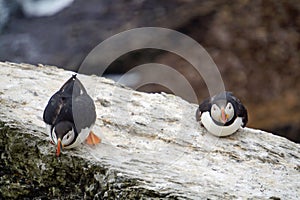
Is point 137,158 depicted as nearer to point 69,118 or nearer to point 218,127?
point 69,118

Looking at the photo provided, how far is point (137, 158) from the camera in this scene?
9.37ft

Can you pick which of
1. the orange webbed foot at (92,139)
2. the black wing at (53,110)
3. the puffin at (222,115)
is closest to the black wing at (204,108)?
the puffin at (222,115)

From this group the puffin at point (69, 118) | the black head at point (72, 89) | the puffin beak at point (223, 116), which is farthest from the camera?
the puffin beak at point (223, 116)

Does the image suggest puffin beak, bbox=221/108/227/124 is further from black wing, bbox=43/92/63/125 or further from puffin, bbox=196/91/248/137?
black wing, bbox=43/92/63/125

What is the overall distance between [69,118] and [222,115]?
891mm

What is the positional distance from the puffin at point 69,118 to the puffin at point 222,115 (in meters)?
0.72

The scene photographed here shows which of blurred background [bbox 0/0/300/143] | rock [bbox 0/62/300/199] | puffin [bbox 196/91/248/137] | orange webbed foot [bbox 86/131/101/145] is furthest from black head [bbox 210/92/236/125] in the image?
blurred background [bbox 0/0/300/143]

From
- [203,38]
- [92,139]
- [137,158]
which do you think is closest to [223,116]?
[137,158]

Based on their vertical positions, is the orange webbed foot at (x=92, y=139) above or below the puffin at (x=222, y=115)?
below

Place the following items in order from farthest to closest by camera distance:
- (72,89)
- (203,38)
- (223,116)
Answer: (203,38)
(223,116)
(72,89)

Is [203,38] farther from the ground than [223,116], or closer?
farther from the ground

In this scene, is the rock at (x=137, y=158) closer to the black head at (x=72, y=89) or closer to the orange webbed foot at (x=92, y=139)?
the orange webbed foot at (x=92, y=139)

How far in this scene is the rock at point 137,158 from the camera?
2684 mm

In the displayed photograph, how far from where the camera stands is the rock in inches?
106
